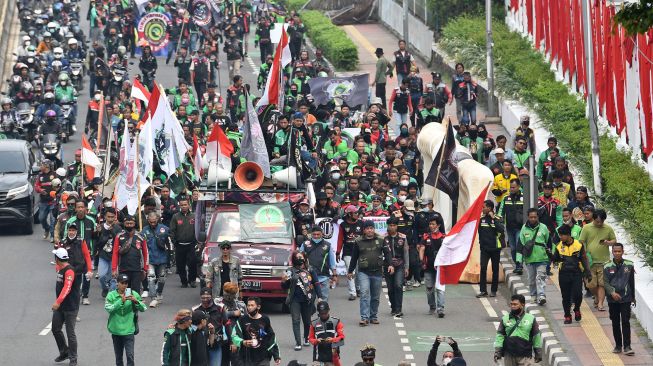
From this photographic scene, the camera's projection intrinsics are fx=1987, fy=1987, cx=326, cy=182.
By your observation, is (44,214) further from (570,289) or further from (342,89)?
(570,289)

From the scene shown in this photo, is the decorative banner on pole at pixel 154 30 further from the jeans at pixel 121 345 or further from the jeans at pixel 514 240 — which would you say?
the jeans at pixel 121 345

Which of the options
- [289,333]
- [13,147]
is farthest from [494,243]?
[13,147]

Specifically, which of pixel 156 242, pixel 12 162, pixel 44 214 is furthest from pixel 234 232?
pixel 12 162

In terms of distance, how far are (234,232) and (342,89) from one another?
13.0 m

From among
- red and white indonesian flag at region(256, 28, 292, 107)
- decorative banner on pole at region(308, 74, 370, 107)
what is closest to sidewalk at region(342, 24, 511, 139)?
decorative banner on pole at region(308, 74, 370, 107)

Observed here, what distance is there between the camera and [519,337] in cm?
2297

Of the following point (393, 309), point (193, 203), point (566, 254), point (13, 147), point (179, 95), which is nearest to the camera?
point (566, 254)

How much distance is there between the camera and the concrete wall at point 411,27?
56.4m

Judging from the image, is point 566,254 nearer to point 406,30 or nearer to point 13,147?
point 13,147

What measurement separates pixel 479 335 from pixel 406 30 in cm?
2784

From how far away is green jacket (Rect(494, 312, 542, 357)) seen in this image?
75.2ft

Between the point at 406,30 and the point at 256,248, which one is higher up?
the point at 406,30

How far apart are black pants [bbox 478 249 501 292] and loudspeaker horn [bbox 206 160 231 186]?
13.7 ft

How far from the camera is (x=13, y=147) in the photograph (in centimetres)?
3756
